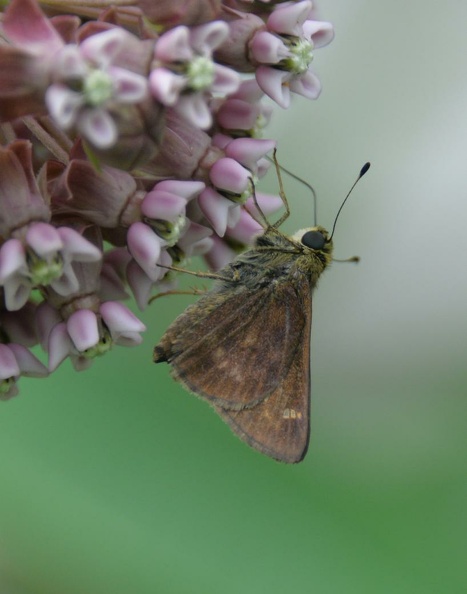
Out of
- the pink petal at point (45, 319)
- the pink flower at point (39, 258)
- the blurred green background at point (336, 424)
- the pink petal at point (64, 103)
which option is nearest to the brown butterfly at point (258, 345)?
the pink petal at point (45, 319)

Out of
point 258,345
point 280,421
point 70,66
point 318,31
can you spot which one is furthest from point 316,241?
point 70,66

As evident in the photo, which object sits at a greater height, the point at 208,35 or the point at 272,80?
the point at 208,35

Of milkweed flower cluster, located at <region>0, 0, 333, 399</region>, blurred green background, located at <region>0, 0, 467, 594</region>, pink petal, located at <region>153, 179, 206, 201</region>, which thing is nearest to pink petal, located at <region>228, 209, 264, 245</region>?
milkweed flower cluster, located at <region>0, 0, 333, 399</region>

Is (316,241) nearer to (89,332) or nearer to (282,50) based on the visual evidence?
(282,50)

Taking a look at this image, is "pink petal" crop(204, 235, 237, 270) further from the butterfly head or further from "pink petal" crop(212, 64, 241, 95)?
"pink petal" crop(212, 64, 241, 95)

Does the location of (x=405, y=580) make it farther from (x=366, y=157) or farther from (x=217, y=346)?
(x=366, y=157)

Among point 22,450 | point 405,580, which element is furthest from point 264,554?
point 22,450
